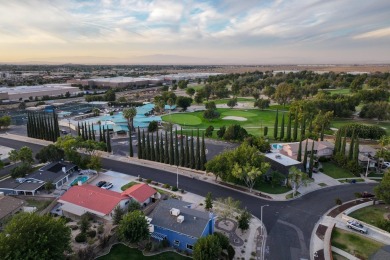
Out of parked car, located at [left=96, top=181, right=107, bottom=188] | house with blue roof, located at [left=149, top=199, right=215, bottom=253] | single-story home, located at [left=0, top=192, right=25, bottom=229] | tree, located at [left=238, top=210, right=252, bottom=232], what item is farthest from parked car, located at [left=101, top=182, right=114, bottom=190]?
tree, located at [left=238, top=210, right=252, bottom=232]

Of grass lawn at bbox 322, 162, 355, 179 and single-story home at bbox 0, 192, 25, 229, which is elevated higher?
single-story home at bbox 0, 192, 25, 229

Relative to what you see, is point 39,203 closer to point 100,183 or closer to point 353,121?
point 100,183

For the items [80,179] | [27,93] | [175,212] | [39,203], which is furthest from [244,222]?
[27,93]

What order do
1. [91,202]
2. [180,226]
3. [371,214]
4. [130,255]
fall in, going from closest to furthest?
[130,255]
[180,226]
[91,202]
[371,214]

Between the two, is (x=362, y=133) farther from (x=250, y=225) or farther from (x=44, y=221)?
(x=44, y=221)

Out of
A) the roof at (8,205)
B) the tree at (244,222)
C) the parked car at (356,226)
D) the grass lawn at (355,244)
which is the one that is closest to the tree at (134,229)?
the tree at (244,222)

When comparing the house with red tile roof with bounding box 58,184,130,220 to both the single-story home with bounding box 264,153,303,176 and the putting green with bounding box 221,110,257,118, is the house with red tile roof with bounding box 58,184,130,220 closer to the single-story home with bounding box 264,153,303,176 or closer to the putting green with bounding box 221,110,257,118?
the single-story home with bounding box 264,153,303,176

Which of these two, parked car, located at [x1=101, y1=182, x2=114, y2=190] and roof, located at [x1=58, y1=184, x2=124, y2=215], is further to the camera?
parked car, located at [x1=101, y1=182, x2=114, y2=190]

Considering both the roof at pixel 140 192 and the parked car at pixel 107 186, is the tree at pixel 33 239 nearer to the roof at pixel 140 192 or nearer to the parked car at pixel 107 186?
the roof at pixel 140 192
